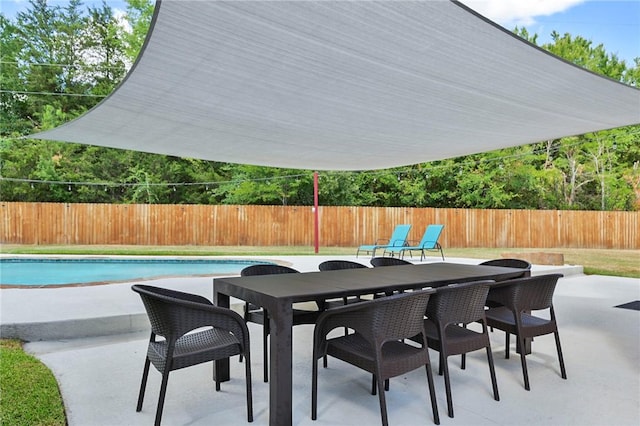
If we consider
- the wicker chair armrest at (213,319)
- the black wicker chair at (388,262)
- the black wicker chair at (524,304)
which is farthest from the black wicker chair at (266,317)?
the black wicker chair at (524,304)

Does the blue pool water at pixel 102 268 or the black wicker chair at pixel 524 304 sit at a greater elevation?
the black wicker chair at pixel 524 304

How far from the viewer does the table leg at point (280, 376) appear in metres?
2.20

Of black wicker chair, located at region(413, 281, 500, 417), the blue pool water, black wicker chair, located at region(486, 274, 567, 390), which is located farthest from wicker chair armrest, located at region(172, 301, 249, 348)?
the blue pool water

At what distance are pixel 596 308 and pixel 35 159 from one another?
18782mm

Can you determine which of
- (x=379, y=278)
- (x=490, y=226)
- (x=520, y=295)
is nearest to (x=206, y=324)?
(x=379, y=278)

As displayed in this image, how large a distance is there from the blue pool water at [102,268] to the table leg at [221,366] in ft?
22.4

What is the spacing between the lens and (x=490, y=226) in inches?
627

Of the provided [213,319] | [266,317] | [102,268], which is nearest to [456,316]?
[266,317]

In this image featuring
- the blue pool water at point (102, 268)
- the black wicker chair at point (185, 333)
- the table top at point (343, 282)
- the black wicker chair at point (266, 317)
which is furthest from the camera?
the blue pool water at point (102, 268)

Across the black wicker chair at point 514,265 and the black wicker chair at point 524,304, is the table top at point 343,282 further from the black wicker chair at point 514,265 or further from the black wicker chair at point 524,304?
the black wicker chair at point 524,304

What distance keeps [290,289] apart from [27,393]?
5.13ft

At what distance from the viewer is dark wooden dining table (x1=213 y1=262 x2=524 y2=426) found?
2.22m

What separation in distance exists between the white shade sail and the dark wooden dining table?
134cm

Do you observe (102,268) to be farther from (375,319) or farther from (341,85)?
(375,319)
